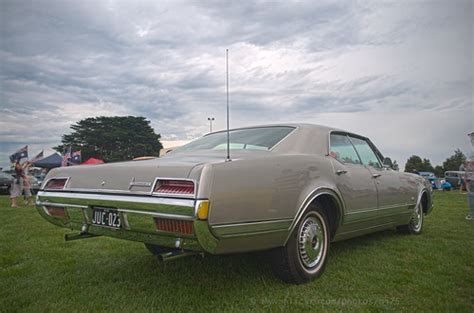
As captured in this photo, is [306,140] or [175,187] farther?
[306,140]

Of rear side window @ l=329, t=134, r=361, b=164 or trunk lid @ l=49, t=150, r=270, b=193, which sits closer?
trunk lid @ l=49, t=150, r=270, b=193

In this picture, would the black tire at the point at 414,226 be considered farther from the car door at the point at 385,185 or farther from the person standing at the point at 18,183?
the person standing at the point at 18,183

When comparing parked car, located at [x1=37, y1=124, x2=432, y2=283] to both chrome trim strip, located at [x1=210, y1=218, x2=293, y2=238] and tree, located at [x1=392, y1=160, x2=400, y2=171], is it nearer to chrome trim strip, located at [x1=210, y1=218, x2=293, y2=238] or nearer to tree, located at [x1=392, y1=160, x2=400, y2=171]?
chrome trim strip, located at [x1=210, y1=218, x2=293, y2=238]

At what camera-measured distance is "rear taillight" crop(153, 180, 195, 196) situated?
1997 mm

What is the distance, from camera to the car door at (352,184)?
3.11 meters

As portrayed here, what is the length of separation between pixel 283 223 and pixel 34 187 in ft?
50.2

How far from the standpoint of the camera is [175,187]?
2.08 metres

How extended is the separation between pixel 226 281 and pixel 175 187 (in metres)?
1.09

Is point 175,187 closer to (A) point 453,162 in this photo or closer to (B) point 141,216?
(B) point 141,216

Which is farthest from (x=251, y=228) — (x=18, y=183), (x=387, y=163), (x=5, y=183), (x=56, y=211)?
(x=5, y=183)

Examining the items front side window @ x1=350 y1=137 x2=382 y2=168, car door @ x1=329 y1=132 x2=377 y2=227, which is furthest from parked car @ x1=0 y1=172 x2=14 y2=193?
car door @ x1=329 y1=132 x2=377 y2=227

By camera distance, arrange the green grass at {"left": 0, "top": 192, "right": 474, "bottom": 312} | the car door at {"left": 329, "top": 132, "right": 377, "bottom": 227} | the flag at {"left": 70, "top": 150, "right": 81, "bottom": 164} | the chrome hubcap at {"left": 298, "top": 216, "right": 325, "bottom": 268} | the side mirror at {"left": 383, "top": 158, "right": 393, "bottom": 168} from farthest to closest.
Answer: the flag at {"left": 70, "top": 150, "right": 81, "bottom": 164}
the side mirror at {"left": 383, "top": 158, "right": 393, "bottom": 168}
the car door at {"left": 329, "top": 132, "right": 377, "bottom": 227}
the chrome hubcap at {"left": 298, "top": 216, "right": 325, "bottom": 268}
the green grass at {"left": 0, "top": 192, "right": 474, "bottom": 312}

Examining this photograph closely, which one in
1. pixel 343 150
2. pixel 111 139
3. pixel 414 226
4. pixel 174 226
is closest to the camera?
pixel 174 226

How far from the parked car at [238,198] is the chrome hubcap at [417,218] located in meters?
1.57
